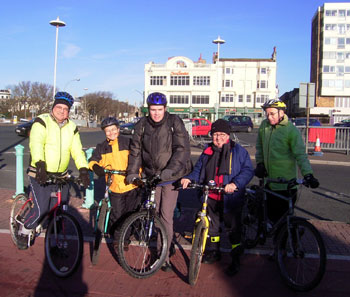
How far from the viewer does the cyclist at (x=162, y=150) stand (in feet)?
13.0

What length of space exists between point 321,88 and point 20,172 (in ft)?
251

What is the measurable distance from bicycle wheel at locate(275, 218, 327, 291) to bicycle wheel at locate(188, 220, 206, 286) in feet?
2.66

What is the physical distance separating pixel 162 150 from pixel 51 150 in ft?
4.13

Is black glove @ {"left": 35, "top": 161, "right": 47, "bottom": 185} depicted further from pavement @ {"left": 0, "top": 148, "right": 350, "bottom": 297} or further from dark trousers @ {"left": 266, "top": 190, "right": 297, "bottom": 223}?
dark trousers @ {"left": 266, "top": 190, "right": 297, "bottom": 223}

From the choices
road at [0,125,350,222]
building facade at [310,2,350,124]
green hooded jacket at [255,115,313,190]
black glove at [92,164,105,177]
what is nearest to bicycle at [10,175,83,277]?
black glove at [92,164,105,177]

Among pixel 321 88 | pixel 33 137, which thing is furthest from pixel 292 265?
pixel 321 88

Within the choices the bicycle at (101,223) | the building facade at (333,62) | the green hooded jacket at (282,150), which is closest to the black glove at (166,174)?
the bicycle at (101,223)

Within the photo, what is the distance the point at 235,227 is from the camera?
163 inches

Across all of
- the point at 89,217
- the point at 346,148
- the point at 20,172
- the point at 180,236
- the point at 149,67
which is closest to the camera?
the point at 180,236

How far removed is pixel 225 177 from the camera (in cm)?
412

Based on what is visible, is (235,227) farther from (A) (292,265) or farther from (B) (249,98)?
(B) (249,98)

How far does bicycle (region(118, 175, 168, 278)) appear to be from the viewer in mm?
3812

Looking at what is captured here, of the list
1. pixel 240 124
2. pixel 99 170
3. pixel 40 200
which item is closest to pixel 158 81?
pixel 240 124

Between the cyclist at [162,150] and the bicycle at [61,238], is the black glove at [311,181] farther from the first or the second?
the bicycle at [61,238]
